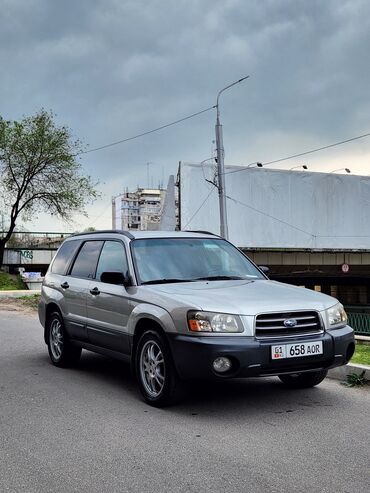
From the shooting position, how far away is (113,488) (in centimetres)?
338

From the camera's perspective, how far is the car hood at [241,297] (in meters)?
4.87

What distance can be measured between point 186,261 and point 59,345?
2465 mm

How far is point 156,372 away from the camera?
5.27 meters

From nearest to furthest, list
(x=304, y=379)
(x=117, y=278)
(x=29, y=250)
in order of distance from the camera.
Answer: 1. (x=117, y=278)
2. (x=304, y=379)
3. (x=29, y=250)

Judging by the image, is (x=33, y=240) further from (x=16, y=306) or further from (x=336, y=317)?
(x=336, y=317)

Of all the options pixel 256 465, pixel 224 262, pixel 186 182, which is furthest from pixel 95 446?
pixel 186 182

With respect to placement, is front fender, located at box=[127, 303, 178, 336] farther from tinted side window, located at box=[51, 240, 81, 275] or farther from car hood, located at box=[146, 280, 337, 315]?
tinted side window, located at box=[51, 240, 81, 275]

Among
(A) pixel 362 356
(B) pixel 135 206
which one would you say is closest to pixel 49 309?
(A) pixel 362 356

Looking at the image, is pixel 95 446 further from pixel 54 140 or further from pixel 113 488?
pixel 54 140

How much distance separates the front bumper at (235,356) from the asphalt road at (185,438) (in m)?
0.42

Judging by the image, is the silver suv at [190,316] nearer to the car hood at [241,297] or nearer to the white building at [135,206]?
the car hood at [241,297]

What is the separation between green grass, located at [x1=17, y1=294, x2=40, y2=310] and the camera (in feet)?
59.5

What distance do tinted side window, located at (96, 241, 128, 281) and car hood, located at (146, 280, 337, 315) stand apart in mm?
727

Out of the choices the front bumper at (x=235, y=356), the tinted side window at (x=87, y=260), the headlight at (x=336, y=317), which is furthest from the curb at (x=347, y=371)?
the tinted side window at (x=87, y=260)
